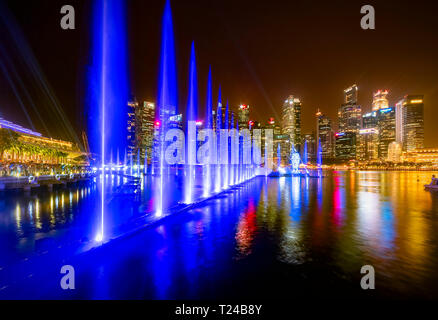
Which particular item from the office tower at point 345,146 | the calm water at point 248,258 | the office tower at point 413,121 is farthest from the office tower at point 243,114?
the office tower at point 413,121

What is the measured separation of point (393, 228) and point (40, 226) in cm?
1379

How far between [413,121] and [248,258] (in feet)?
802

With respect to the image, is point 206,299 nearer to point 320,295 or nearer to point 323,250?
point 320,295

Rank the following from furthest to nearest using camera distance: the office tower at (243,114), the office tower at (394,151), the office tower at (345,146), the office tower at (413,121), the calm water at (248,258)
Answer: the office tower at (413,121)
the office tower at (345,146)
the office tower at (394,151)
the office tower at (243,114)
the calm water at (248,258)

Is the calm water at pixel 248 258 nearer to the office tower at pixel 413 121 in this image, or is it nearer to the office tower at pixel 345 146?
the office tower at pixel 345 146

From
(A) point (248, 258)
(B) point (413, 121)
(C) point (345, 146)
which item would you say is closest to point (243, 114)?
(A) point (248, 258)

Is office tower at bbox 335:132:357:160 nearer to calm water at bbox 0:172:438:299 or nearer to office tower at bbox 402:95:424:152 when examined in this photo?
office tower at bbox 402:95:424:152

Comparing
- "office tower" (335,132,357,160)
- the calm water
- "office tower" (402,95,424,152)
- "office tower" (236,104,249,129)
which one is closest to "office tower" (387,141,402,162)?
"office tower" (402,95,424,152)

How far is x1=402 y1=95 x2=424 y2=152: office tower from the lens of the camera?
633 feet

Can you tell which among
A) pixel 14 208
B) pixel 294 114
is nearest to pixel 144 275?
pixel 14 208

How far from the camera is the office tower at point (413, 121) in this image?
633ft

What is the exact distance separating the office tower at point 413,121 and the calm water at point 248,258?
231m

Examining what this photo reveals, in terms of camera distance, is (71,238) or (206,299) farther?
(71,238)

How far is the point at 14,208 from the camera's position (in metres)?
13.8
